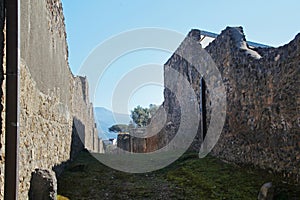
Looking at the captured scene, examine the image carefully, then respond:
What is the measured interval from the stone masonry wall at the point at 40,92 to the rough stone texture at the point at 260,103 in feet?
9.57

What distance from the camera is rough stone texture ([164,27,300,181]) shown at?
4.31 meters

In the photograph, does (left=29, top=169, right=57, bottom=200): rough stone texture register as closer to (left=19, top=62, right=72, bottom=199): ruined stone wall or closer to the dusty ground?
(left=19, top=62, right=72, bottom=199): ruined stone wall

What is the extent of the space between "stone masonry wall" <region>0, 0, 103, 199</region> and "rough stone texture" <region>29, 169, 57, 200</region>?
0.28 ft

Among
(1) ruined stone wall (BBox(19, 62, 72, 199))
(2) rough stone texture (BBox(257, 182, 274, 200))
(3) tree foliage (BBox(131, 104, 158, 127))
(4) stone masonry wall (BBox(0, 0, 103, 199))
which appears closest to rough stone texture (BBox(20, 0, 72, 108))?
(4) stone masonry wall (BBox(0, 0, 103, 199))

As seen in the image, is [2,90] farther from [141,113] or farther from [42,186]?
[141,113]

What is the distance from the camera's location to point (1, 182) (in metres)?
2.53

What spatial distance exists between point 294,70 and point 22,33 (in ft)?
10.4

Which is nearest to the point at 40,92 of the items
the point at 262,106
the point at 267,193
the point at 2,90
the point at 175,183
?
the point at 2,90

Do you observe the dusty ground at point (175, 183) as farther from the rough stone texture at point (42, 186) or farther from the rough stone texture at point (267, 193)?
the rough stone texture at point (42, 186)

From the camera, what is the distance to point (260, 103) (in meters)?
5.20

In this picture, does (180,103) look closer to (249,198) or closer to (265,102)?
(265,102)

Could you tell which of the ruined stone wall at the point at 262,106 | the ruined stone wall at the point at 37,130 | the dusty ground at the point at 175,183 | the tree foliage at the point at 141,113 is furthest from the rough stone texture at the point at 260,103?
the tree foliage at the point at 141,113

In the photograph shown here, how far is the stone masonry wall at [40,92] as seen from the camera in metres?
3.02

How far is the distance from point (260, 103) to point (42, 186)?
3.36 m
